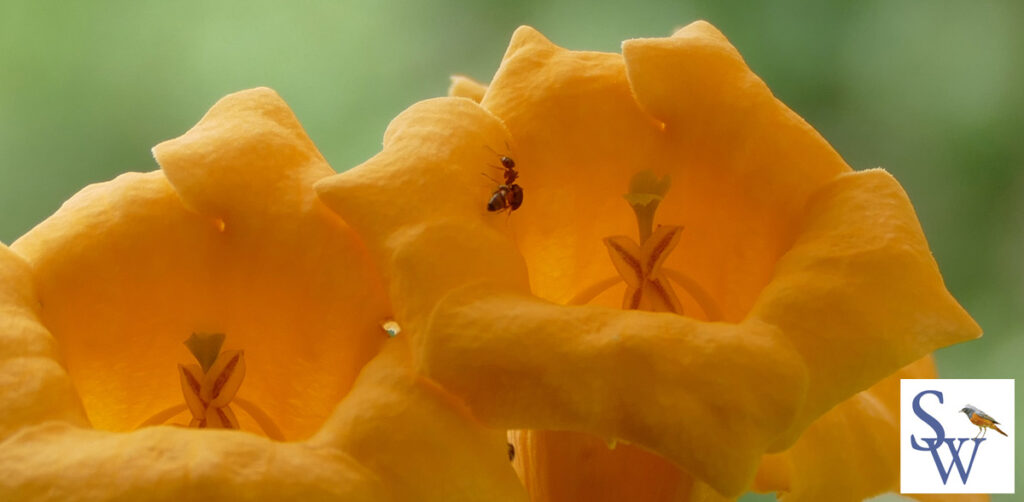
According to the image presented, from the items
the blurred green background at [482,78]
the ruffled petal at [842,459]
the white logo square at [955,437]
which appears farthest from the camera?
the blurred green background at [482,78]

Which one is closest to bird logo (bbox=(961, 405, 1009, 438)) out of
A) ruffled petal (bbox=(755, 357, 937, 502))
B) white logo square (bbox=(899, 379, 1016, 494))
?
white logo square (bbox=(899, 379, 1016, 494))

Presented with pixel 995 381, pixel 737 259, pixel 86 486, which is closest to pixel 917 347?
pixel 737 259

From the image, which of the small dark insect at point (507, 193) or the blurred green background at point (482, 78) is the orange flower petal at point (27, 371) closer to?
the small dark insect at point (507, 193)

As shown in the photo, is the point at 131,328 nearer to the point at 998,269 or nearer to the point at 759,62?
the point at 759,62

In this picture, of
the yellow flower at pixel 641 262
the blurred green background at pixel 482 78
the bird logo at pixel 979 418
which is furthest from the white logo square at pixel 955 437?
the blurred green background at pixel 482 78

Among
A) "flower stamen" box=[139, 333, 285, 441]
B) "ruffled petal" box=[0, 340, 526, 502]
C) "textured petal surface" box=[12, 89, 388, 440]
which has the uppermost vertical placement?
"textured petal surface" box=[12, 89, 388, 440]

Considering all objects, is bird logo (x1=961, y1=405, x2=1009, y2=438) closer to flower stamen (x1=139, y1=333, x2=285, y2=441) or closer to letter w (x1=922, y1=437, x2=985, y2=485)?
letter w (x1=922, y1=437, x2=985, y2=485)
